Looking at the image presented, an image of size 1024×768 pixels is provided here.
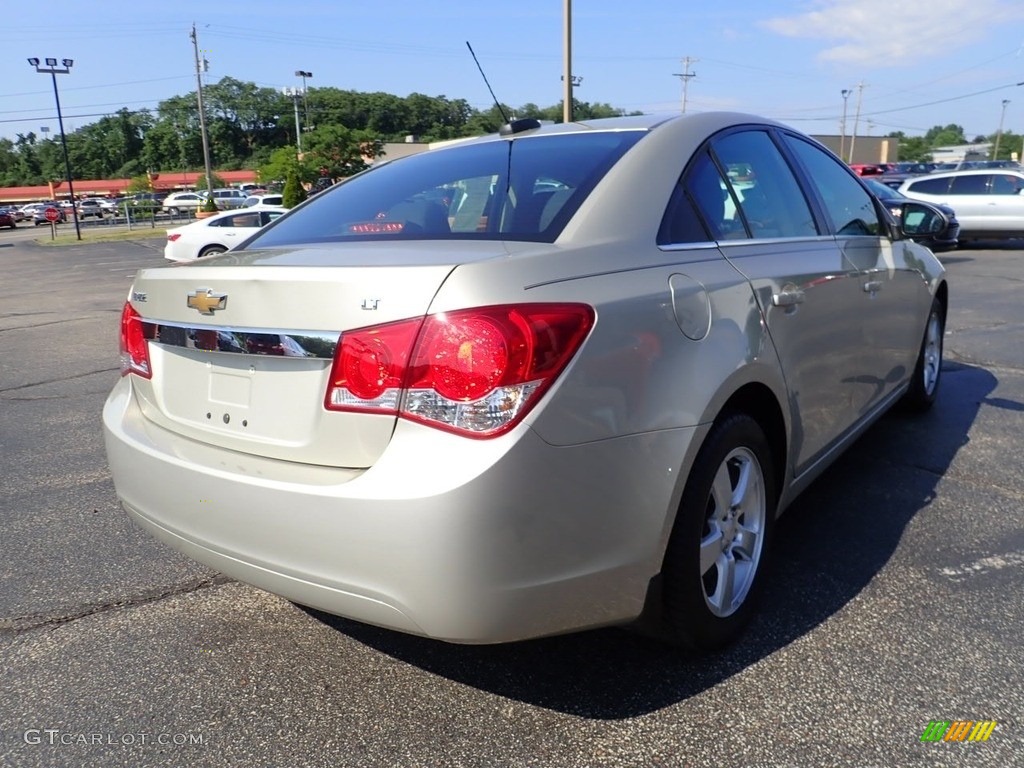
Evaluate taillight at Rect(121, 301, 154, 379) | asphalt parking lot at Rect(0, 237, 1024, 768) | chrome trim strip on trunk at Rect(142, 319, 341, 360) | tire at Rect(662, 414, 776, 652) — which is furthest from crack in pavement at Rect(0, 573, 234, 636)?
tire at Rect(662, 414, 776, 652)

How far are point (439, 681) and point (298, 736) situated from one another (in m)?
0.44

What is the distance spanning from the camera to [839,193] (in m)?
3.84

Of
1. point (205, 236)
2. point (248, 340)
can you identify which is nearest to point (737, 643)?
point (248, 340)

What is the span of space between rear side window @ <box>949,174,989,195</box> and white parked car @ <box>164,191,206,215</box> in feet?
160

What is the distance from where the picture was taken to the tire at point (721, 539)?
2.31 metres

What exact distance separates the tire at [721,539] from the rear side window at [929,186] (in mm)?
17412

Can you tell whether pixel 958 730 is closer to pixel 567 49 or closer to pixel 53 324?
pixel 53 324

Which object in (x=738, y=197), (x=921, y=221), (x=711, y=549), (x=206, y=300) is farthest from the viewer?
(x=921, y=221)

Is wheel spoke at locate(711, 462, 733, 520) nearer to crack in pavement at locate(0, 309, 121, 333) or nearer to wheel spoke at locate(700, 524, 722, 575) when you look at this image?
wheel spoke at locate(700, 524, 722, 575)

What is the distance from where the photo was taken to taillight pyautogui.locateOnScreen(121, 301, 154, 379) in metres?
2.64

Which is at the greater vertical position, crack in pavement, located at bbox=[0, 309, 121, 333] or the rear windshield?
the rear windshield

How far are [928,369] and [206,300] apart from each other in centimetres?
443

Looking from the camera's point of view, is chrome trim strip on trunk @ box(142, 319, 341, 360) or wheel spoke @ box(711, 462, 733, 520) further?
wheel spoke @ box(711, 462, 733, 520)

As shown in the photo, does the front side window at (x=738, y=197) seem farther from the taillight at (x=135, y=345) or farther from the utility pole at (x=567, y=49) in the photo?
the utility pole at (x=567, y=49)
